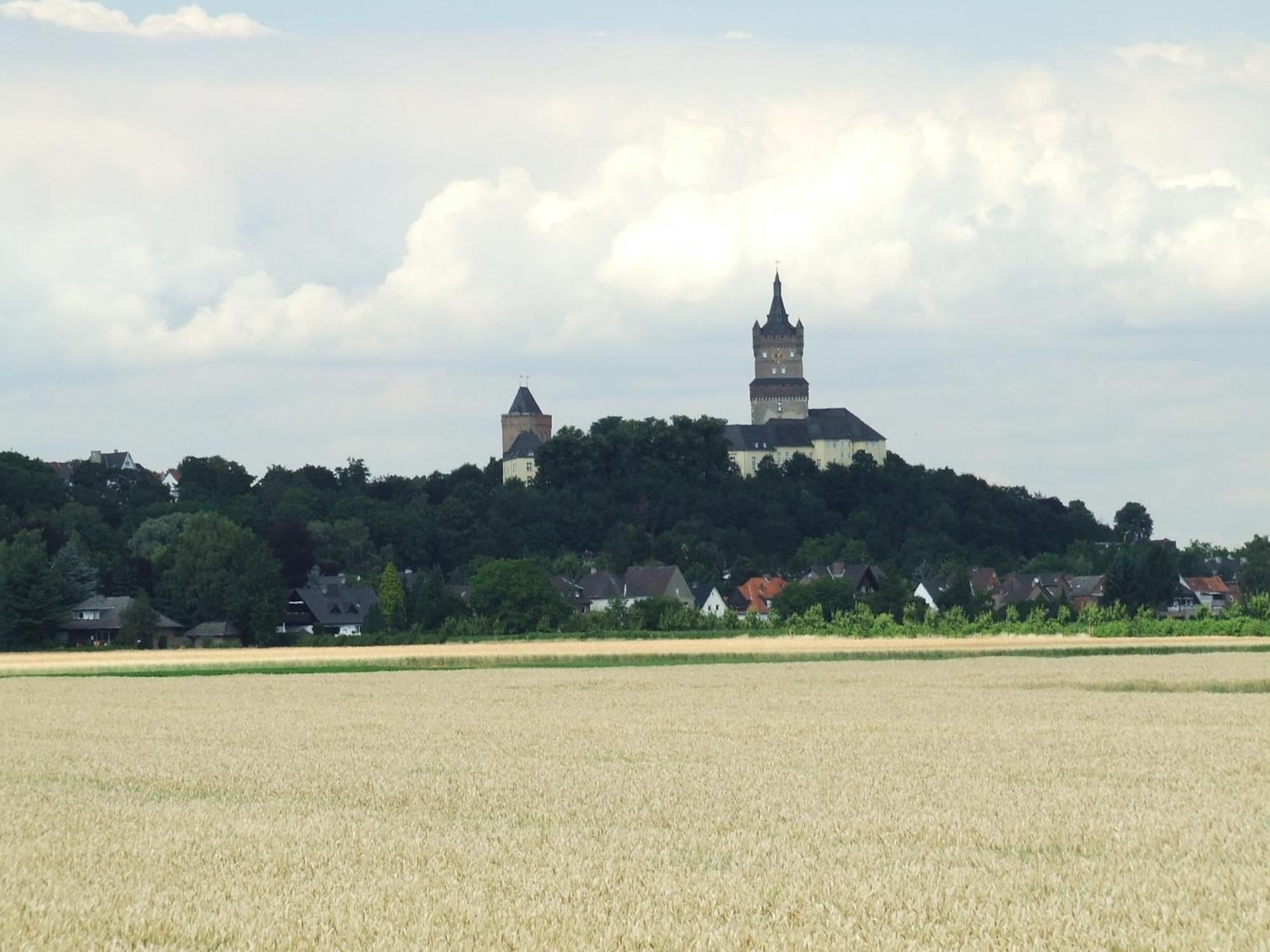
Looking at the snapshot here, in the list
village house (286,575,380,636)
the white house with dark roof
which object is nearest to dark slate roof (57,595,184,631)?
village house (286,575,380,636)

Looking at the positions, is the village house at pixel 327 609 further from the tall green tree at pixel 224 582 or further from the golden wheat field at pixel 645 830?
the golden wheat field at pixel 645 830

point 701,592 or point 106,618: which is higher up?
point 701,592

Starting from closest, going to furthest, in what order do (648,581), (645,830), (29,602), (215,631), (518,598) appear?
(645,830) → (29,602) → (518,598) → (215,631) → (648,581)

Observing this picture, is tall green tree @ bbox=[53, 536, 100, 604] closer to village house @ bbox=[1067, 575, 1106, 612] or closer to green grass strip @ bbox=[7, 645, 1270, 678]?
green grass strip @ bbox=[7, 645, 1270, 678]

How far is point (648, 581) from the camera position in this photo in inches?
6230

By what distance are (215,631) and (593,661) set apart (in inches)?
2177

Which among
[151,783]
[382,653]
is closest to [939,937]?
[151,783]

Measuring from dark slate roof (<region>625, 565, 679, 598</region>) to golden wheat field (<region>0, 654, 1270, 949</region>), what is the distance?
124274 millimetres

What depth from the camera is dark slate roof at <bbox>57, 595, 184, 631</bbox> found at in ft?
362

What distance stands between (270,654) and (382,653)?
561 cm

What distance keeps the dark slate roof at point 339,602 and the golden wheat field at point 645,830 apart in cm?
10531

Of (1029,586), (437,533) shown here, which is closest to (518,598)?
(437,533)

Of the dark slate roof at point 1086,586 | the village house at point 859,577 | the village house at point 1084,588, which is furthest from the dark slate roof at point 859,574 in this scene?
the dark slate roof at point 1086,586

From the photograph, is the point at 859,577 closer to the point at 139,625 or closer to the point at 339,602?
the point at 339,602
